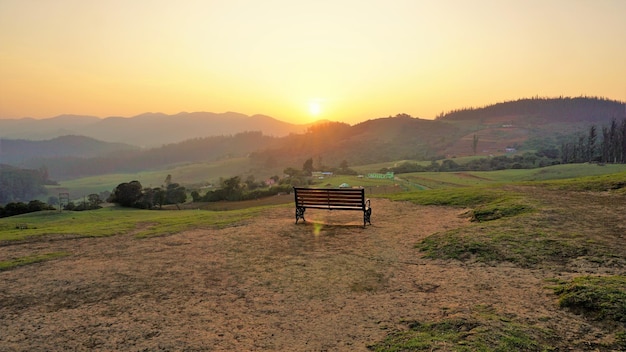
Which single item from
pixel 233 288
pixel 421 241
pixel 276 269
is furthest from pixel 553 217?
pixel 233 288

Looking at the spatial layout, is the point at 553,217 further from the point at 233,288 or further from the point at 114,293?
the point at 114,293

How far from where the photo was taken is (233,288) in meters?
7.07

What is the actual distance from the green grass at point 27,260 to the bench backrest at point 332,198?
7230 millimetres

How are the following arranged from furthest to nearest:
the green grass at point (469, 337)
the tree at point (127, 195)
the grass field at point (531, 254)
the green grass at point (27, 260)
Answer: the tree at point (127, 195)
the green grass at point (27, 260)
the grass field at point (531, 254)
the green grass at point (469, 337)

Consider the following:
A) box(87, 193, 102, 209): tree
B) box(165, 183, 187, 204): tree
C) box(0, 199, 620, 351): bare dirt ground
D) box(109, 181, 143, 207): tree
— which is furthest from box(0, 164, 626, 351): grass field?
box(165, 183, 187, 204): tree

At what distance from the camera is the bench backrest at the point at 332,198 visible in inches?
477

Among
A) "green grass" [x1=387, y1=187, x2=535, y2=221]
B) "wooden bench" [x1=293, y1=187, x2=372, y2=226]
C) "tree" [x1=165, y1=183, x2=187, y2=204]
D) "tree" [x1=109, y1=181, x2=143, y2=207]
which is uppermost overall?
"wooden bench" [x1=293, y1=187, x2=372, y2=226]

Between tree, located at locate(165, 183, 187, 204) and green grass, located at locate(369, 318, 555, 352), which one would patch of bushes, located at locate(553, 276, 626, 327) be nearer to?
green grass, located at locate(369, 318, 555, 352)

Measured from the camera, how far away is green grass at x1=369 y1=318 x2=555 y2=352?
14.0 ft

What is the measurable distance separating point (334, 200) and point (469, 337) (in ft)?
26.9

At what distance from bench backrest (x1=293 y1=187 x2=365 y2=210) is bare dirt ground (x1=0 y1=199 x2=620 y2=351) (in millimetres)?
1699

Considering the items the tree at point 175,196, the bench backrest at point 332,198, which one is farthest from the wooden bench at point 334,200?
the tree at point 175,196

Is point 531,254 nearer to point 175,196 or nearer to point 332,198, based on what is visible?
point 332,198

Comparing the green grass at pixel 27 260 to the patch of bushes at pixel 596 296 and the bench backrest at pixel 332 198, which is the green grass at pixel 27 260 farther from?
the patch of bushes at pixel 596 296
